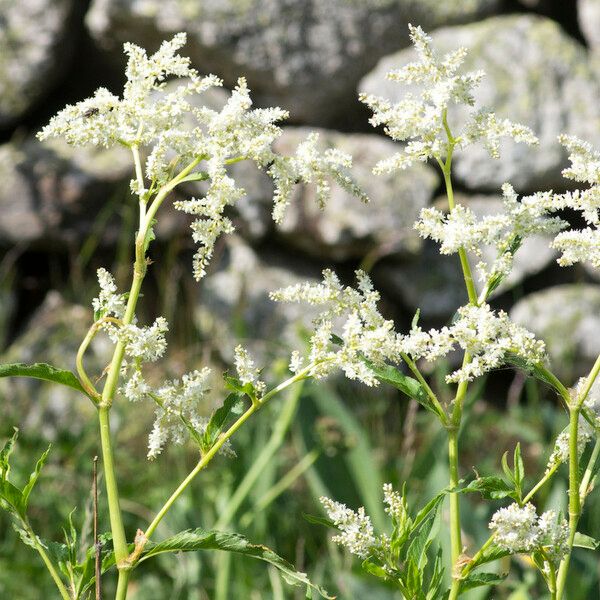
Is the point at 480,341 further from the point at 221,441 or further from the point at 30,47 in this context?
the point at 30,47

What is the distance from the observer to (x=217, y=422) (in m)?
0.79

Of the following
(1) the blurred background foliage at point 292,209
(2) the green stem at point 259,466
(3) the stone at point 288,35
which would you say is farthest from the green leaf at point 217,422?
(3) the stone at point 288,35

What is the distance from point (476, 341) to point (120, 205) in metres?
2.89

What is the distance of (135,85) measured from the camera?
2.62ft

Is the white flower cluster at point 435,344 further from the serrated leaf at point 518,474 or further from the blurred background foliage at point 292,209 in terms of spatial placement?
the blurred background foliage at point 292,209

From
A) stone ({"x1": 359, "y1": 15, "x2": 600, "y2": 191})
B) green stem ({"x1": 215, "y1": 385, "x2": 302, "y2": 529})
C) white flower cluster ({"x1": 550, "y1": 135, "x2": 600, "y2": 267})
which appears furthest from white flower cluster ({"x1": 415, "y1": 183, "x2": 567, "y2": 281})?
stone ({"x1": 359, "y1": 15, "x2": 600, "y2": 191})

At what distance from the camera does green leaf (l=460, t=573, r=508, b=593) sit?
2.52 ft

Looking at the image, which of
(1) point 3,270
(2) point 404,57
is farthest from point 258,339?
(2) point 404,57

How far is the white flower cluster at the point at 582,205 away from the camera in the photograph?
0.76m

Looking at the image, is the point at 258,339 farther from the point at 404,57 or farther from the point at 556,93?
the point at 556,93

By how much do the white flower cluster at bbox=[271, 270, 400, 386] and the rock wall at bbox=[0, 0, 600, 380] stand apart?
97.2 inches

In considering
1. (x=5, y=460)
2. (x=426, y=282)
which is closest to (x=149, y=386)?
(x=5, y=460)

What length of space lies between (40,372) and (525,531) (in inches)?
15.3

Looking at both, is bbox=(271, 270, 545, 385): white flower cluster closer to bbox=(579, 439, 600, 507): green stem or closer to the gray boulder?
bbox=(579, 439, 600, 507): green stem
